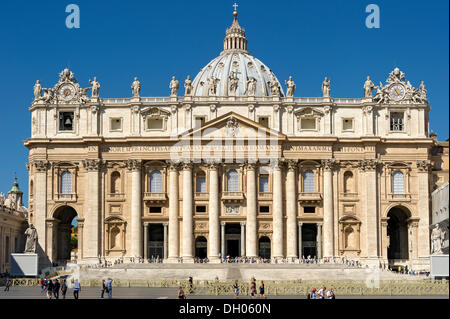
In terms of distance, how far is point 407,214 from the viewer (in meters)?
89.2

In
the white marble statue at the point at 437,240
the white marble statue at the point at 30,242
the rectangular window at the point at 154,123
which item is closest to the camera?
the white marble statue at the point at 437,240

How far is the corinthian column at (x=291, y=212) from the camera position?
86.4 m

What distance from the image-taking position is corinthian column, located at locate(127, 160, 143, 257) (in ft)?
283

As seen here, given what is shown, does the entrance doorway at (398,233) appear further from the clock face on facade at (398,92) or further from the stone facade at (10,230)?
the stone facade at (10,230)

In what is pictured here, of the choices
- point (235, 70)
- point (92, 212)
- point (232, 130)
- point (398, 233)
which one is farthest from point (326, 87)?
point (235, 70)

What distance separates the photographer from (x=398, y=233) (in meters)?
92.3

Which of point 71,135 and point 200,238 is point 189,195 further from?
point 71,135

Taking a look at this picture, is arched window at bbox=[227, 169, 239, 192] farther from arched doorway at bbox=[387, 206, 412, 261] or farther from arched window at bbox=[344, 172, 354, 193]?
arched doorway at bbox=[387, 206, 412, 261]

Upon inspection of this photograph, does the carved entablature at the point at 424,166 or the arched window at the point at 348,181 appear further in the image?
the arched window at the point at 348,181

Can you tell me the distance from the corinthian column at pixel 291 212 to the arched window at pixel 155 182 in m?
14.3

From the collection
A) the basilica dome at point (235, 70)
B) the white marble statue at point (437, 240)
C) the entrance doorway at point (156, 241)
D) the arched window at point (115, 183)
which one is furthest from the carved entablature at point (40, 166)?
the white marble statue at point (437, 240)

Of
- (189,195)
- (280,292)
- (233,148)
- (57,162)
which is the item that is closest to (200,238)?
(189,195)
